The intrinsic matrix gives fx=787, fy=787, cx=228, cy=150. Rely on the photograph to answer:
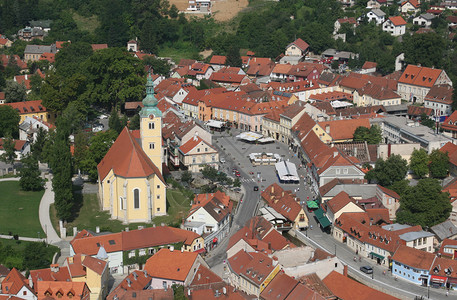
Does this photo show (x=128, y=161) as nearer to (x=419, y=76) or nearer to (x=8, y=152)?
(x=8, y=152)

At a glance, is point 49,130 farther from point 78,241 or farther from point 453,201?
point 453,201

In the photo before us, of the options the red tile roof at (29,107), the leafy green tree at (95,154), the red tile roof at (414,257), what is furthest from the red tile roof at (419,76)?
the red tile roof at (29,107)

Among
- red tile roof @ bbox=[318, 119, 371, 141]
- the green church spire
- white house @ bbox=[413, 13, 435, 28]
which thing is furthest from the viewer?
white house @ bbox=[413, 13, 435, 28]

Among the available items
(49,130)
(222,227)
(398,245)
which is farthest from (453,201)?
(49,130)

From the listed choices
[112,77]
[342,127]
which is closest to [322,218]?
[342,127]

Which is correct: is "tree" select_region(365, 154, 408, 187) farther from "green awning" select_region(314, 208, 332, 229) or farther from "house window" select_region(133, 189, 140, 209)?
"house window" select_region(133, 189, 140, 209)

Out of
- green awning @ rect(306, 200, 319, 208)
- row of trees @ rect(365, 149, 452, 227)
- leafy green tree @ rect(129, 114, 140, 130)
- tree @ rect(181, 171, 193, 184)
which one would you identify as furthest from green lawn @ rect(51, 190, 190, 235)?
leafy green tree @ rect(129, 114, 140, 130)
